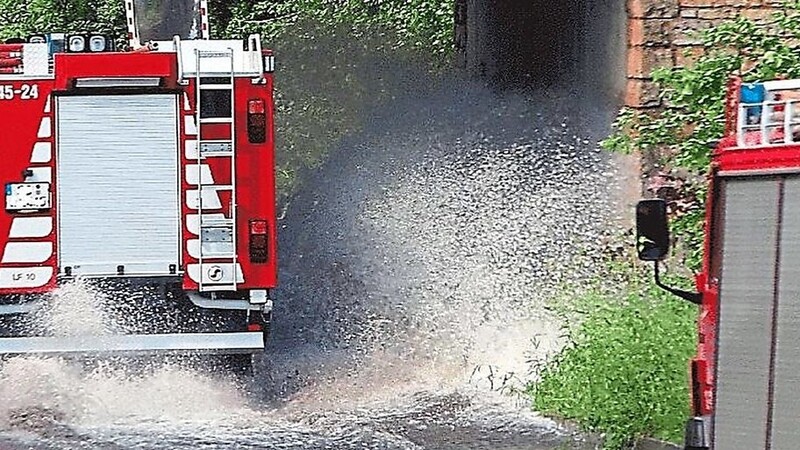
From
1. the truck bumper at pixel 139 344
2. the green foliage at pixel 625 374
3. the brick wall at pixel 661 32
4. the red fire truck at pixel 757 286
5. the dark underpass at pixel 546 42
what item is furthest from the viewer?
the dark underpass at pixel 546 42

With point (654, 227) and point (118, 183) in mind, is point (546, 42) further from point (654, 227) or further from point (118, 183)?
point (654, 227)

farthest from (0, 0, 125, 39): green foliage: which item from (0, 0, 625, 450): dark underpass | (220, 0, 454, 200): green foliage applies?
(0, 0, 625, 450): dark underpass

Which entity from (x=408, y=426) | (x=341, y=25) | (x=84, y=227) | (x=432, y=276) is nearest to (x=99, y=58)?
(x=84, y=227)

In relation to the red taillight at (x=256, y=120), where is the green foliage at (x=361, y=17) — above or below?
above

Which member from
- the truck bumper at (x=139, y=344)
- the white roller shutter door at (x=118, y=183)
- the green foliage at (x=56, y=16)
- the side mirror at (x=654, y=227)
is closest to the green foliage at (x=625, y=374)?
the truck bumper at (x=139, y=344)

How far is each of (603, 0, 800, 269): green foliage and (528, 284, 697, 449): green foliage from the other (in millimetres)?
576

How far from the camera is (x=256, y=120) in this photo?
1080 cm

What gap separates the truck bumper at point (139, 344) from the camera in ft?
35.7

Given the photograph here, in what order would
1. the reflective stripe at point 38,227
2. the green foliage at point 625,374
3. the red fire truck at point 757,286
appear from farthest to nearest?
the reflective stripe at point 38,227
the green foliage at point 625,374
the red fire truck at point 757,286

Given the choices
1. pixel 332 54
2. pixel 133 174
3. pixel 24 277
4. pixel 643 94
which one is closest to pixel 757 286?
pixel 133 174

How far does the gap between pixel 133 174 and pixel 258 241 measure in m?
0.88

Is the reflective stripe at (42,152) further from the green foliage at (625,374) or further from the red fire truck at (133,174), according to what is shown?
the green foliage at (625,374)

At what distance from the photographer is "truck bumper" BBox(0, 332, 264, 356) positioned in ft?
35.7

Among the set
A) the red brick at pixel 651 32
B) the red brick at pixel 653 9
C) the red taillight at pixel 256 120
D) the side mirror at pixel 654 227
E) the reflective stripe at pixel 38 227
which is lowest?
the reflective stripe at pixel 38 227
